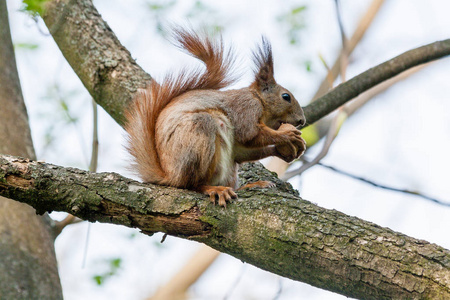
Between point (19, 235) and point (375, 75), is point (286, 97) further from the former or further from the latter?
point (19, 235)

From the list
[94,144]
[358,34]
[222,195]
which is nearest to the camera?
[222,195]

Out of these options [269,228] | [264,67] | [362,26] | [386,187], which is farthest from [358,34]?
[269,228]

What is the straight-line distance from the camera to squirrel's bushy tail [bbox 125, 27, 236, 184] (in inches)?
122

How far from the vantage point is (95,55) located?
409cm

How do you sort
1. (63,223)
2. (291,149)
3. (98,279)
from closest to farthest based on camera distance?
(291,149), (63,223), (98,279)

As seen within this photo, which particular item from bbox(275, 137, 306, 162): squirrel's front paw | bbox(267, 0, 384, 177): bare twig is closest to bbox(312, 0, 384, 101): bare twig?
bbox(267, 0, 384, 177): bare twig

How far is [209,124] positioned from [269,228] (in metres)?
0.87

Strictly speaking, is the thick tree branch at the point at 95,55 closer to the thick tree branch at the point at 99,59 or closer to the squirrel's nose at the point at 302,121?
the thick tree branch at the point at 99,59

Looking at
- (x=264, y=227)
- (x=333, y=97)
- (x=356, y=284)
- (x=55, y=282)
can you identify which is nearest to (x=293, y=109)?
(x=333, y=97)

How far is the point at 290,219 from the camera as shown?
2389 millimetres

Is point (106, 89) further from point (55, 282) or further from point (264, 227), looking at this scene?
point (264, 227)

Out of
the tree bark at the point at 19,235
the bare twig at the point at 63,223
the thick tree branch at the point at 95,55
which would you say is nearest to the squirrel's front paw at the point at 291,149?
the thick tree branch at the point at 95,55

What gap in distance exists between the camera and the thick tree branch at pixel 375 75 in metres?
3.52

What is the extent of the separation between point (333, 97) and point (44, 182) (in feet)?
7.03
